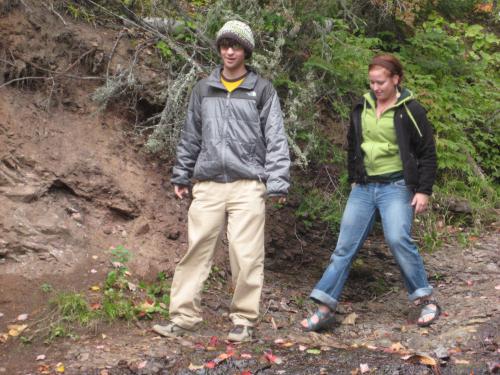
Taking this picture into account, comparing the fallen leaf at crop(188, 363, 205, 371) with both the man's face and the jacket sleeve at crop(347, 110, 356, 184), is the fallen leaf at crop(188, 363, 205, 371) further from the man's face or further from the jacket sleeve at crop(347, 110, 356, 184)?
the man's face

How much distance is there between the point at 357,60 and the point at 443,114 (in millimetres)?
1855

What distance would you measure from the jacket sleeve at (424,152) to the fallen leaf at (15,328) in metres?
3.29

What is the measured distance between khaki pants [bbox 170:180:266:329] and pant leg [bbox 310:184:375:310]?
2.37 ft

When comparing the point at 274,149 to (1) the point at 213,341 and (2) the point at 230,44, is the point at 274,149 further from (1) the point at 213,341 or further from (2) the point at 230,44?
(1) the point at 213,341

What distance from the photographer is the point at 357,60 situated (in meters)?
7.01

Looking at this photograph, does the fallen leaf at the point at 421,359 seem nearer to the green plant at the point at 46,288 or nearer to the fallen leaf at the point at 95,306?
the fallen leaf at the point at 95,306

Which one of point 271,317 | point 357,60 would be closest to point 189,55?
point 357,60

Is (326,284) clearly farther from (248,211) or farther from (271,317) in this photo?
(248,211)

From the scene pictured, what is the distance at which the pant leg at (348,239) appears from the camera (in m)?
5.27

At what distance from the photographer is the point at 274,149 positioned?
4.81 metres

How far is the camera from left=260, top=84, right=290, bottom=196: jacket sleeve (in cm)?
470

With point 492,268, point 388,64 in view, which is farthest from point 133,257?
point 492,268

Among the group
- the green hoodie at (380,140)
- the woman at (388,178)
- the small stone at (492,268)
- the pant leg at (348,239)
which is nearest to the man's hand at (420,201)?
the woman at (388,178)

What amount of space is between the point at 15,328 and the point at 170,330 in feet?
3.93
